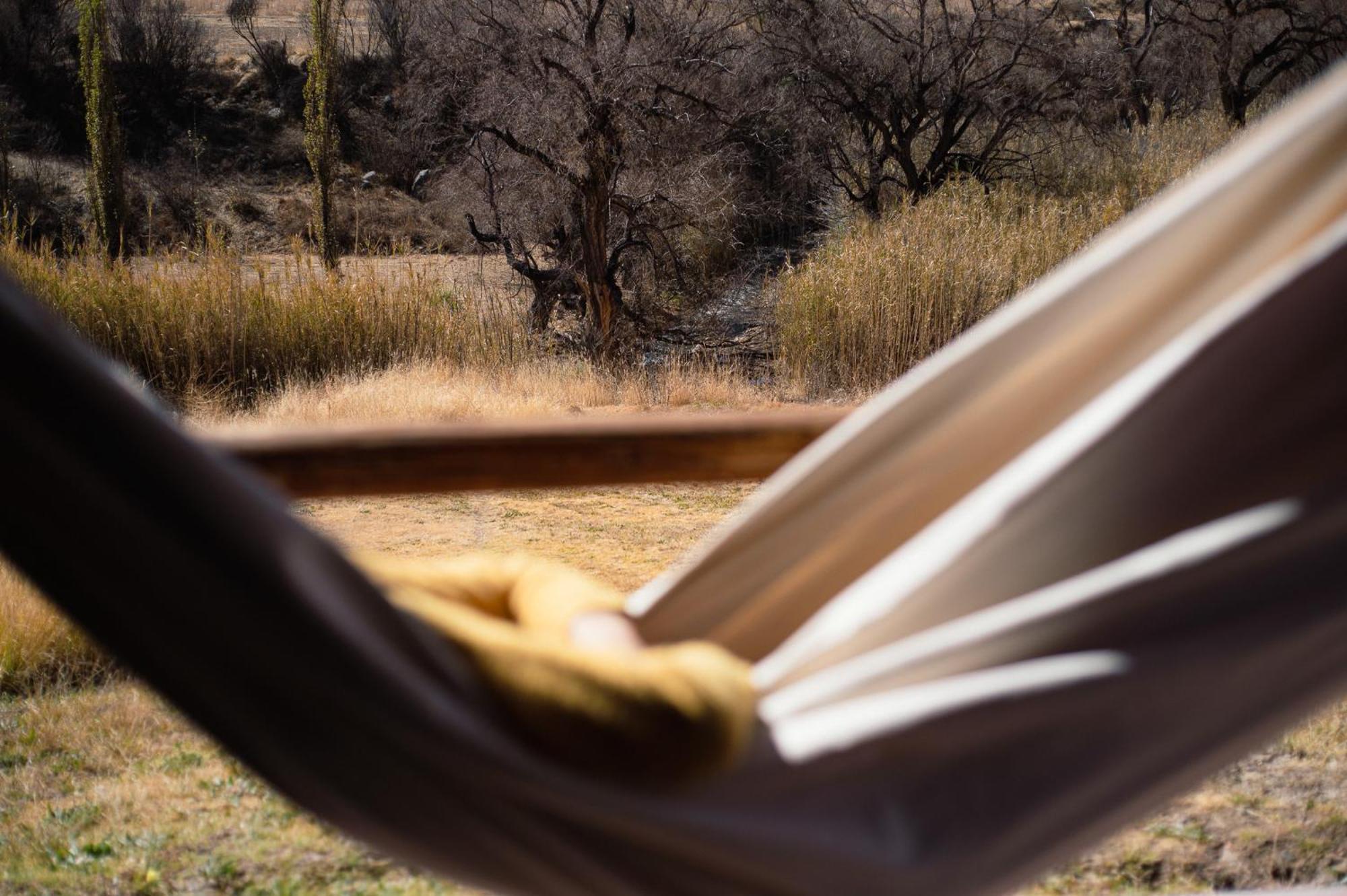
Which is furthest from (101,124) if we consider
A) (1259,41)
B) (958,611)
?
(1259,41)

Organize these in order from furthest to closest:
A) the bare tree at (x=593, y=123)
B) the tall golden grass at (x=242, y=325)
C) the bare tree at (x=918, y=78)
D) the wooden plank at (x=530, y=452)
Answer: the bare tree at (x=918, y=78)
the bare tree at (x=593, y=123)
the tall golden grass at (x=242, y=325)
the wooden plank at (x=530, y=452)

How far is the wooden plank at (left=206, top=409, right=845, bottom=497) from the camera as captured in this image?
1162mm

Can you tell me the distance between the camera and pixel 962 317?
631cm

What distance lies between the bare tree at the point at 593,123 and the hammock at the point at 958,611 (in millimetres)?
6660

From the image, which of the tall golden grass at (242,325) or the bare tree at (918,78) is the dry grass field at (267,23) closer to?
the bare tree at (918,78)

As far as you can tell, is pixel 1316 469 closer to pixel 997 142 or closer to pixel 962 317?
pixel 962 317

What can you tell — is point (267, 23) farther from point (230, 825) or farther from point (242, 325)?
point (230, 825)

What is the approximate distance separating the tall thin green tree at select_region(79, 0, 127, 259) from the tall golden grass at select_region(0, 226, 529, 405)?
2.16m

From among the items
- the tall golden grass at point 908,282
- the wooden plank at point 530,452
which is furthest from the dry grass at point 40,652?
the tall golden grass at point 908,282

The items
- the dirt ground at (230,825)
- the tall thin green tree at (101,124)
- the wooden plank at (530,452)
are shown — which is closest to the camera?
the wooden plank at (530,452)

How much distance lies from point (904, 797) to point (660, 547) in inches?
133

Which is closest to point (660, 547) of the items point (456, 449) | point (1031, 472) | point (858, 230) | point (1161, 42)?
point (456, 449)

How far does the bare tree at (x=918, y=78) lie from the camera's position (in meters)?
8.55

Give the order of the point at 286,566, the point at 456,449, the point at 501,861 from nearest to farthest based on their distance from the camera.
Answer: the point at 286,566
the point at 501,861
the point at 456,449
